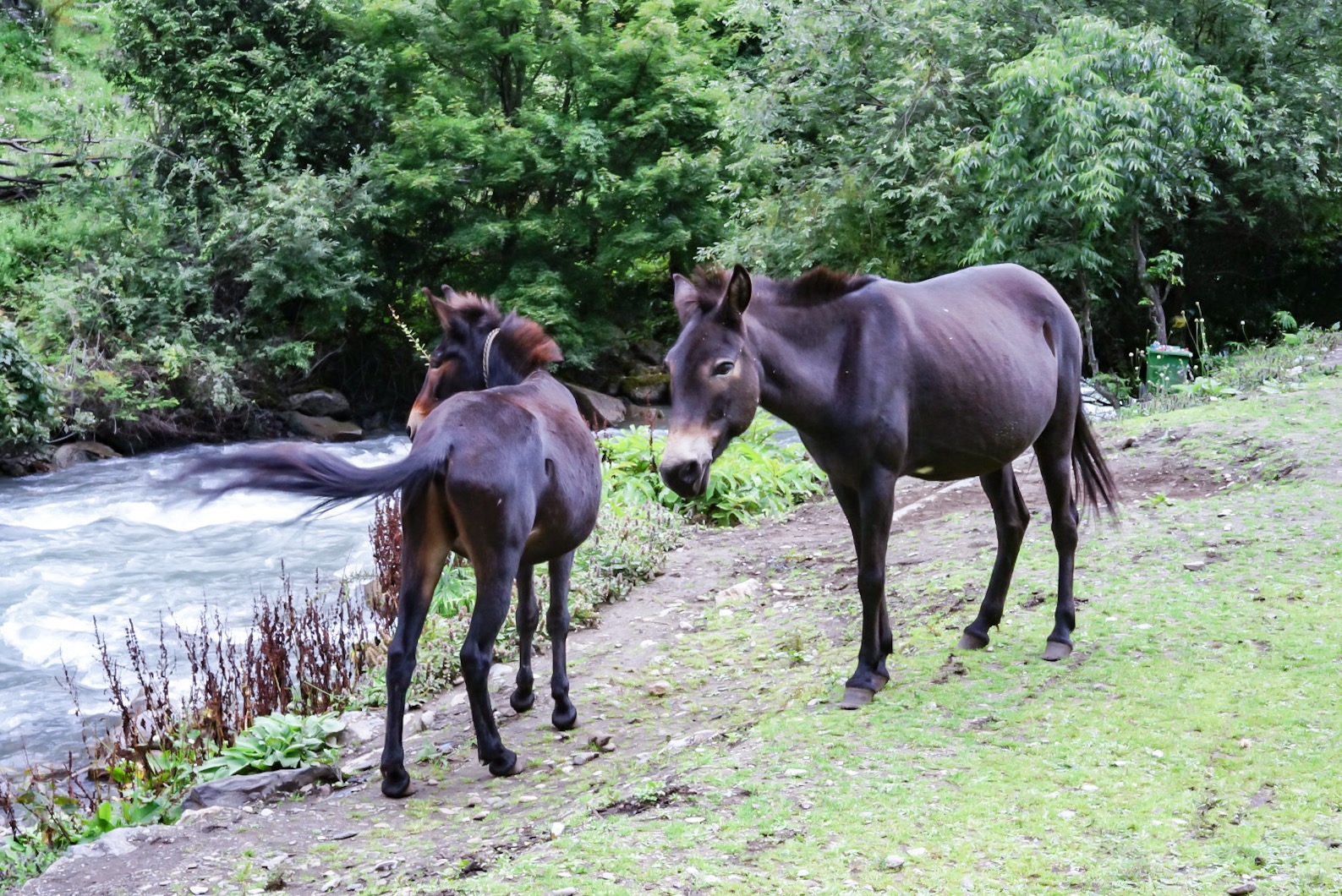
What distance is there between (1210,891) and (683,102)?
20.9m

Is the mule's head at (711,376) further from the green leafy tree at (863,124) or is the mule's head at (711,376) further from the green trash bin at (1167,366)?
the green leafy tree at (863,124)

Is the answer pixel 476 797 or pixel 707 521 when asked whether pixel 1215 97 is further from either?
pixel 476 797

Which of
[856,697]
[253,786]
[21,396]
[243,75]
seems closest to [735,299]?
[856,697]

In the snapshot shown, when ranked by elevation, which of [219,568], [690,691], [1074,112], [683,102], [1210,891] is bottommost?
[219,568]

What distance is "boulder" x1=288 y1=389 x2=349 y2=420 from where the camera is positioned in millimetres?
20344

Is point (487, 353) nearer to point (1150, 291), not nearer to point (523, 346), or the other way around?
point (523, 346)

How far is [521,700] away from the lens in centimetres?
538

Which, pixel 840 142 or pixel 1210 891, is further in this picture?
pixel 840 142

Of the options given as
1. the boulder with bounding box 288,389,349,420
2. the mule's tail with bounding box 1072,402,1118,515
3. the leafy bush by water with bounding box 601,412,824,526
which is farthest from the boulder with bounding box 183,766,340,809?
the boulder with bounding box 288,389,349,420

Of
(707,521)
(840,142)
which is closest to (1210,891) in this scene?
(707,521)

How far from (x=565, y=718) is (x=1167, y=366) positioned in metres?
10.6

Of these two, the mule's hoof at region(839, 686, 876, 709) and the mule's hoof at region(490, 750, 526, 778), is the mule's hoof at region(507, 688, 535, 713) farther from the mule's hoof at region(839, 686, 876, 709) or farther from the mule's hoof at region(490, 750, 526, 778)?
the mule's hoof at region(839, 686, 876, 709)

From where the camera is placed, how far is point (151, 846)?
4.16 metres

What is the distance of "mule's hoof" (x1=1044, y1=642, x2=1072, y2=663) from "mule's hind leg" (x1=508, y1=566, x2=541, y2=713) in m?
2.38
